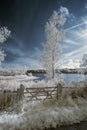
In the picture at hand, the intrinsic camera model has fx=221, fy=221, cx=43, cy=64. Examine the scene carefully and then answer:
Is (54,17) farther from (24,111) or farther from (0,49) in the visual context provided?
(24,111)

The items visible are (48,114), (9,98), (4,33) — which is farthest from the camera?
(4,33)

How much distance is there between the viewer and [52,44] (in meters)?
21.5

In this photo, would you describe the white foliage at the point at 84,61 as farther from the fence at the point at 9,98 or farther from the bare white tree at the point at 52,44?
the fence at the point at 9,98

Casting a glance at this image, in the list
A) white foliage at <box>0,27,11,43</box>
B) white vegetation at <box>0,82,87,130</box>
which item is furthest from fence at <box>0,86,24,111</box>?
white foliage at <box>0,27,11,43</box>

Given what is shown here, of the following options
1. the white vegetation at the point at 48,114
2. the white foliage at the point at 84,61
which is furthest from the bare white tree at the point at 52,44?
the white vegetation at the point at 48,114

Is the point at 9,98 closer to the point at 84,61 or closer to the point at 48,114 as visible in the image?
the point at 48,114

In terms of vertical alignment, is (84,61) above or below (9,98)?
above

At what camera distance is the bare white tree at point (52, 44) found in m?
21.5

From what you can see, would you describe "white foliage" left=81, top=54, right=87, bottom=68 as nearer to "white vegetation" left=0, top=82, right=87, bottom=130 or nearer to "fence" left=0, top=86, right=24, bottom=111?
"white vegetation" left=0, top=82, right=87, bottom=130

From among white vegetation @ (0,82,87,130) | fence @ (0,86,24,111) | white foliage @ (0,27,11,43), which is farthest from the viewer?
white foliage @ (0,27,11,43)

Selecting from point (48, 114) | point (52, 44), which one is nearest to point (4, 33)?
point (52, 44)

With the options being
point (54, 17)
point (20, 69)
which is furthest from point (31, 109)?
point (20, 69)

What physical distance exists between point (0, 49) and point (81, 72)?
7.84 m

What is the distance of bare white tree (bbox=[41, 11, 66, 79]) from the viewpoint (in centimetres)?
2147
